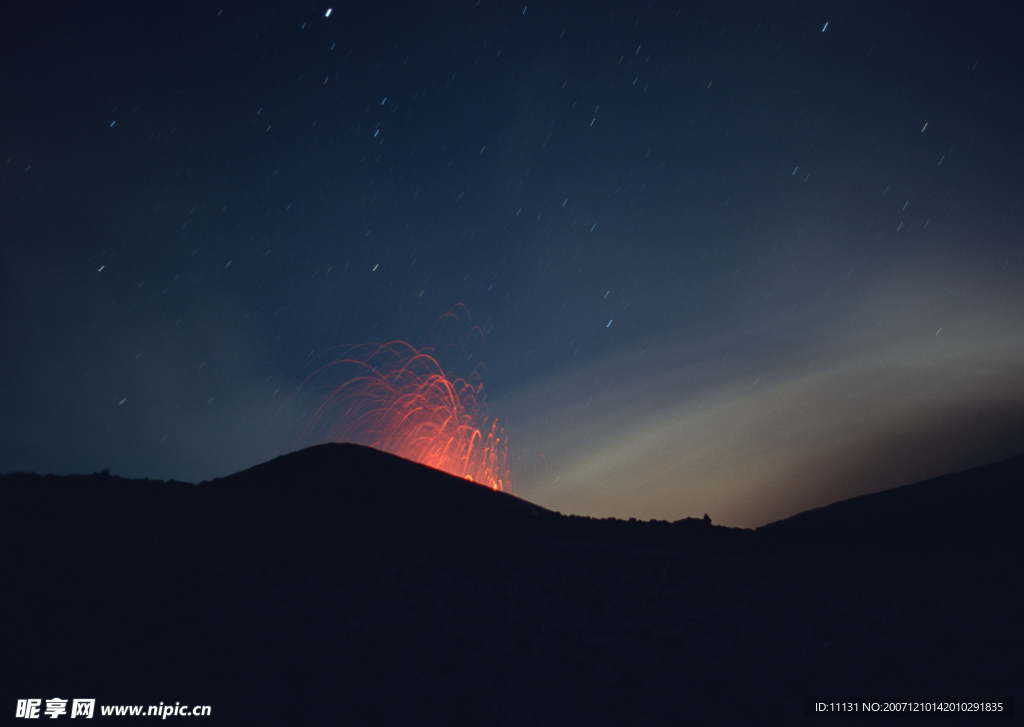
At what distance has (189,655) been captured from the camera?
1098cm

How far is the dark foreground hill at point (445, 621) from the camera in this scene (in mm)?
10359

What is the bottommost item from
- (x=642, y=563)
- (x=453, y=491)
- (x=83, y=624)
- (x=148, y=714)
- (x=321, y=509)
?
(x=148, y=714)

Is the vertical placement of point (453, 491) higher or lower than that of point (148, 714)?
higher

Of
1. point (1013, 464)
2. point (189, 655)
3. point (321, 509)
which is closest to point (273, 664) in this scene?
point (189, 655)

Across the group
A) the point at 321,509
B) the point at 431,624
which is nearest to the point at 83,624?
the point at 431,624

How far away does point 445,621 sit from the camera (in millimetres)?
12562

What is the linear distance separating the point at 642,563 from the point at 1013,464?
1493 inches

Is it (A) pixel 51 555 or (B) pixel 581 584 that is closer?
(A) pixel 51 555

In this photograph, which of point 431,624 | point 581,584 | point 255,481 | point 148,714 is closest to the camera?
point 148,714

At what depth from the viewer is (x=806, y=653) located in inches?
492

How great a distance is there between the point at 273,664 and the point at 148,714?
2143mm

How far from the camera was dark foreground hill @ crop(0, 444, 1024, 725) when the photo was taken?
10.4 metres

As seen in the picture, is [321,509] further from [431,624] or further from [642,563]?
[642,563]

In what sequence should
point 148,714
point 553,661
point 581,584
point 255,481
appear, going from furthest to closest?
1. point 255,481
2. point 581,584
3. point 553,661
4. point 148,714
